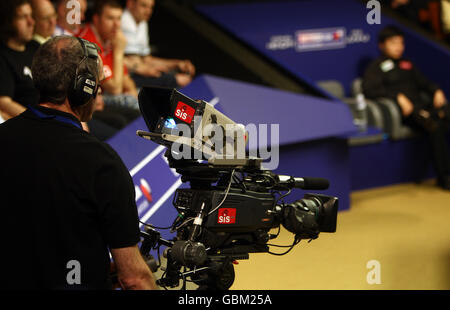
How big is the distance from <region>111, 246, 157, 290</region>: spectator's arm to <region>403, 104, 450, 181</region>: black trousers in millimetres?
4559

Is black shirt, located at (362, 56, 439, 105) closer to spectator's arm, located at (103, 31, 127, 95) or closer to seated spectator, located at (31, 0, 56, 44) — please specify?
spectator's arm, located at (103, 31, 127, 95)

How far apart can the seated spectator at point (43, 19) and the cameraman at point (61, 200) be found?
7.84 ft

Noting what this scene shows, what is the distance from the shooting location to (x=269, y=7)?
6.48 m

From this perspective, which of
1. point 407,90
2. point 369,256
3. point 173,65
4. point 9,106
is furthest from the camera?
point 407,90

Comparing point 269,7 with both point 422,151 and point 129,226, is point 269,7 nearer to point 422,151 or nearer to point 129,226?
point 422,151

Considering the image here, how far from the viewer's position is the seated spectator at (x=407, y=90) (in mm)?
5902

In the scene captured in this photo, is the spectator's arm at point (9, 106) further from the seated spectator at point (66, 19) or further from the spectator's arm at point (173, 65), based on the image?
the spectator's arm at point (173, 65)

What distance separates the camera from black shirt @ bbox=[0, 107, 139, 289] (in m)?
1.63

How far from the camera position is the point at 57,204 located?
1631mm

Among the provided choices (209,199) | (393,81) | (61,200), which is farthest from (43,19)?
(393,81)

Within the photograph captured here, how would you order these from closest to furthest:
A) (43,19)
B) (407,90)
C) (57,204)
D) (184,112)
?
(57,204), (184,112), (43,19), (407,90)

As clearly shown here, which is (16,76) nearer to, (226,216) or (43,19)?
(43,19)

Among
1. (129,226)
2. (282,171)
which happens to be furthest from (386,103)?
(129,226)

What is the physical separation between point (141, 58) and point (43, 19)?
116 centimetres
